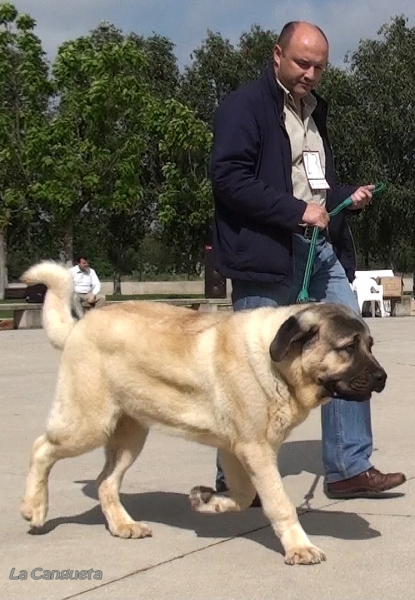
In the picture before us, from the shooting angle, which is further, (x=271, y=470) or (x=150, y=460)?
(x=150, y=460)

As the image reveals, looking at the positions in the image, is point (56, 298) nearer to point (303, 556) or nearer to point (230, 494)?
point (230, 494)

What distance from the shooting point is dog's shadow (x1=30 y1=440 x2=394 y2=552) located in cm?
488

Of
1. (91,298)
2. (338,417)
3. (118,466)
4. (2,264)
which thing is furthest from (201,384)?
(2,264)

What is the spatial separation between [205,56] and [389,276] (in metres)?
25.3

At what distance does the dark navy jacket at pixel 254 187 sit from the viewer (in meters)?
5.13

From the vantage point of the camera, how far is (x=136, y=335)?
4.84 meters

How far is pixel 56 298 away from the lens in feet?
17.4

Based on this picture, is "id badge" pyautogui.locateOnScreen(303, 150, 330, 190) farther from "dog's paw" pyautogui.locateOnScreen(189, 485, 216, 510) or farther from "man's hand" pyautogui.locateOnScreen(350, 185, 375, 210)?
"dog's paw" pyautogui.locateOnScreen(189, 485, 216, 510)

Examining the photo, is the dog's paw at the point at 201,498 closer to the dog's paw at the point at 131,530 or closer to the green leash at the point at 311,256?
the dog's paw at the point at 131,530

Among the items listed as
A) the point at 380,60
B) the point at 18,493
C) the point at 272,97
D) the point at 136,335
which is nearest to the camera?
the point at 136,335

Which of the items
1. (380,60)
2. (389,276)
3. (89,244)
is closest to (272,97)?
(389,276)

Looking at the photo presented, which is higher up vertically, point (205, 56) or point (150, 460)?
point (205, 56)

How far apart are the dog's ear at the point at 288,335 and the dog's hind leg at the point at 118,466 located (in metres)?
1.19

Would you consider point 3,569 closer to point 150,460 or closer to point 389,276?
point 150,460
